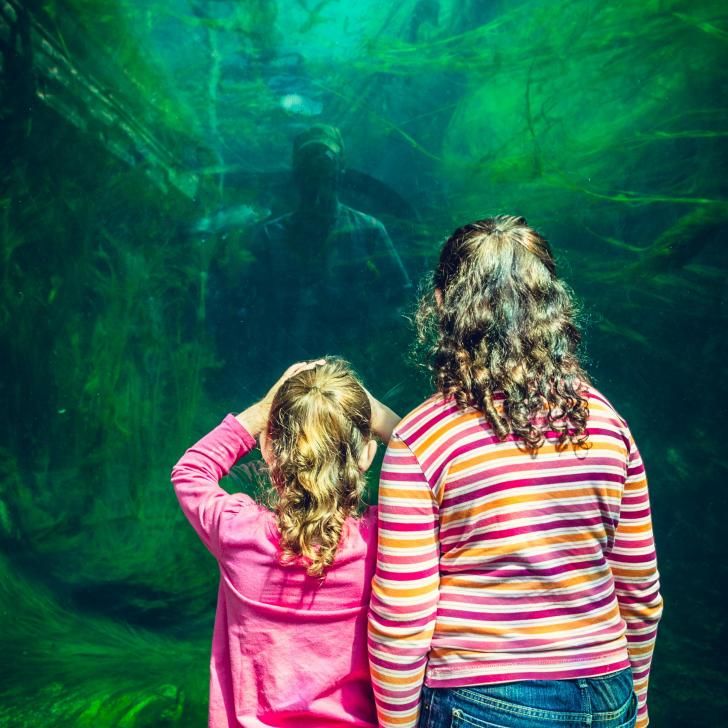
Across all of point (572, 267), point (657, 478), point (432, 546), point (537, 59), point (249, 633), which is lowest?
point (249, 633)

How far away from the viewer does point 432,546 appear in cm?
115

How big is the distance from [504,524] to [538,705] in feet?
0.98

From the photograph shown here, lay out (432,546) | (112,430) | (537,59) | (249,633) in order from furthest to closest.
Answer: (112,430), (537,59), (249,633), (432,546)

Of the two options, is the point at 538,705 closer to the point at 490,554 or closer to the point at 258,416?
the point at 490,554

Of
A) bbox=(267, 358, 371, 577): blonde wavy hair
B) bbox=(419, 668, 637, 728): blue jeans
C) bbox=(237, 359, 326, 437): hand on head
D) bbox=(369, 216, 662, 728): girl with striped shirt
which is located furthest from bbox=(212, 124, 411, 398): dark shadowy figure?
bbox=(419, 668, 637, 728): blue jeans

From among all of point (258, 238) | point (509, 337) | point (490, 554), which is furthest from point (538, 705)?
point (258, 238)

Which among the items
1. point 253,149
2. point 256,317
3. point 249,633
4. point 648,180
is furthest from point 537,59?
point 249,633

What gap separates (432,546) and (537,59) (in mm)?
1992

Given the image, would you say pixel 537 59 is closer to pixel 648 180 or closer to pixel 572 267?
pixel 648 180

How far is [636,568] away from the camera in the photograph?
50.1 inches

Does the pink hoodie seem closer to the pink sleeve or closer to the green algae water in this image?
the pink sleeve

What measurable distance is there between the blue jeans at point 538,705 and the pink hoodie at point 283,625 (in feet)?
0.75

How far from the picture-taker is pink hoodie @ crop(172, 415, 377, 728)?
4.14 ft

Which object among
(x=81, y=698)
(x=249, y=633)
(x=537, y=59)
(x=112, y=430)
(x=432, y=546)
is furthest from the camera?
(x=112, y=430)
